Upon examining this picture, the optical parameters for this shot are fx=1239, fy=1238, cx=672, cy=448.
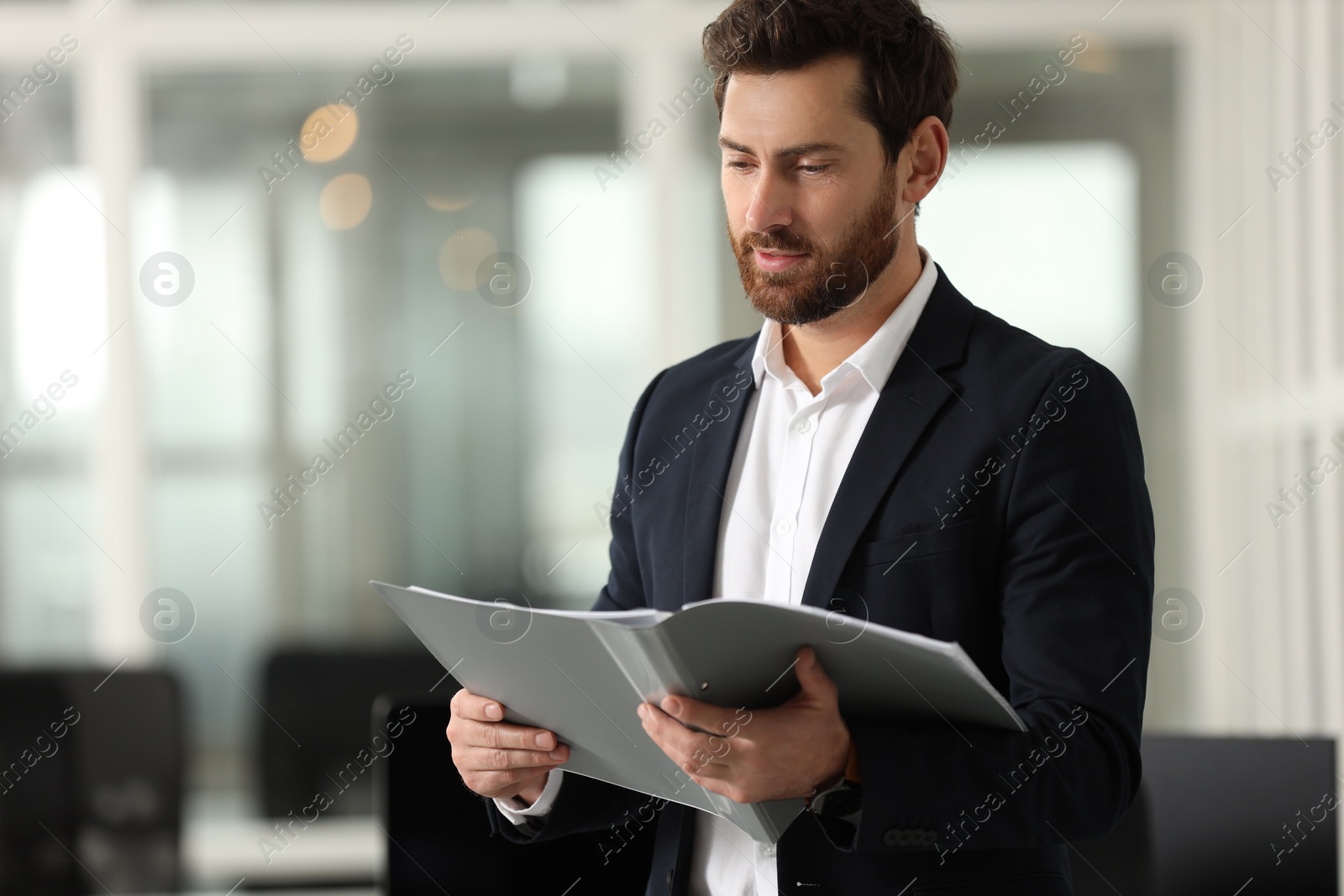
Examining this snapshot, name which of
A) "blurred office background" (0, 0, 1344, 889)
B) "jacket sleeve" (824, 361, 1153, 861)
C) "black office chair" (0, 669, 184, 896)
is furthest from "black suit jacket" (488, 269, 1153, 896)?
"blurred office background" (0, 0, 1344, 889)

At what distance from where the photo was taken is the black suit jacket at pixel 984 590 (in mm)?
1117

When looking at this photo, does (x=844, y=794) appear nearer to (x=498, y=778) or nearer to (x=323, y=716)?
(x=498, y=778)

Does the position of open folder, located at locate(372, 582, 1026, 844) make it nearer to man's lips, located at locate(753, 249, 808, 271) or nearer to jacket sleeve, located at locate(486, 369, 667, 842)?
jacket sleeve, located at locate(486, 369, 667, 842)

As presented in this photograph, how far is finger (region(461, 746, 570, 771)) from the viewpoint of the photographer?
1.26m

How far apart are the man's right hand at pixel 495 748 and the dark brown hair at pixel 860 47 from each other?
0.74 m

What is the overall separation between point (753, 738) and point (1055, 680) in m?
0.30

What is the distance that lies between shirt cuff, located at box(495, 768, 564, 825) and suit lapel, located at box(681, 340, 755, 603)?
258 millimetres

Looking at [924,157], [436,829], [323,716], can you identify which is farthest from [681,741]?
[323,716]

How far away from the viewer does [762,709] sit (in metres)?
1.09

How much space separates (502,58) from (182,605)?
1908 millimetres

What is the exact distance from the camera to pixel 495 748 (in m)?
1.28

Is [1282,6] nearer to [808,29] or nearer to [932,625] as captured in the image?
[808,29]

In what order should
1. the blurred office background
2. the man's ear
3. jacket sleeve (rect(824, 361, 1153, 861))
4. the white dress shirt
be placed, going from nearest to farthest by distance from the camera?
1. jacket sleeve (rect(824, 361, 1153, 861))
2. the white dress shirt
3. the man's ear
4. the blurred office background

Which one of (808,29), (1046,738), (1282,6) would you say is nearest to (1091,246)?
(1282,6)
